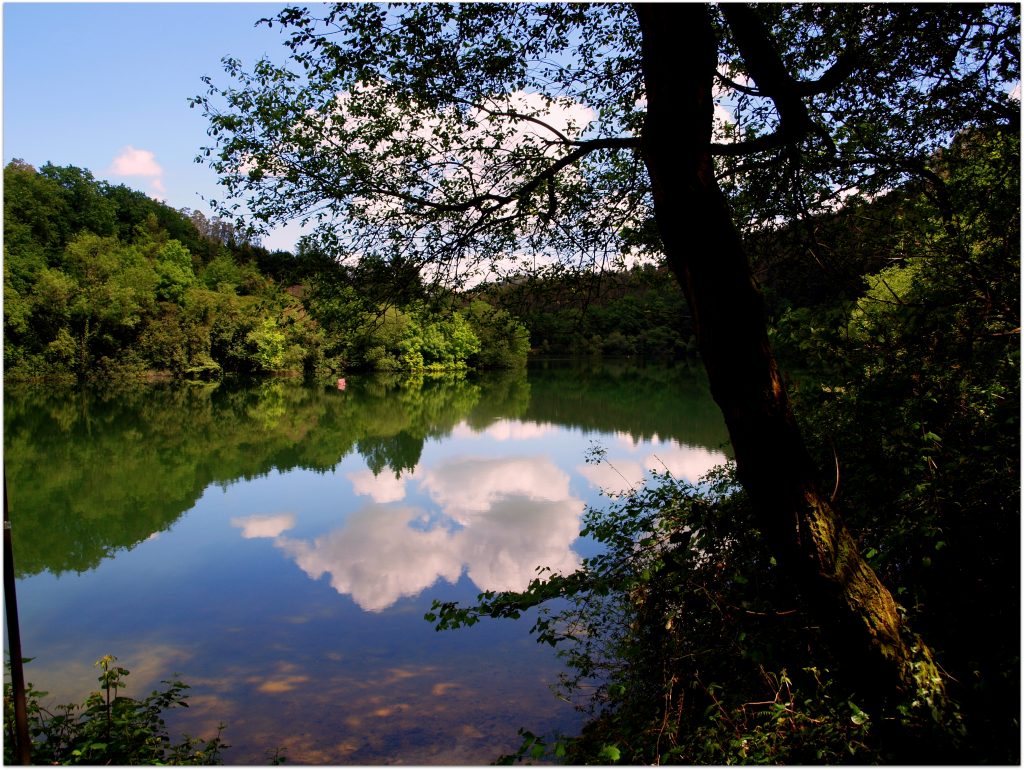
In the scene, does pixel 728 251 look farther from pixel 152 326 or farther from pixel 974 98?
pixel 152 326

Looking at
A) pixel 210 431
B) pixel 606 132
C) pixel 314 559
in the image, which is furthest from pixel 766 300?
pixel 210 431

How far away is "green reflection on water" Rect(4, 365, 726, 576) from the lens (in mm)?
10695

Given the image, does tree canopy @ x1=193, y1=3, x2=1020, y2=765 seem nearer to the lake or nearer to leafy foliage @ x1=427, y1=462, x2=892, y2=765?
leafy foliage @ x1=427, y1=462, x2=892, y2=765

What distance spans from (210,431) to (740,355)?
19.4 m

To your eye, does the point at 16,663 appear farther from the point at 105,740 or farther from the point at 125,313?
the point at 125,313

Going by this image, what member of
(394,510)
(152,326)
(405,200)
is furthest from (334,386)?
(405,200)

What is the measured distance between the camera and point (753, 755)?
2.81 m

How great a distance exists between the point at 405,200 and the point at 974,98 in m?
3.24

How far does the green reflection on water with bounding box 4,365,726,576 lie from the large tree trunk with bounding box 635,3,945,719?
8.57 metres

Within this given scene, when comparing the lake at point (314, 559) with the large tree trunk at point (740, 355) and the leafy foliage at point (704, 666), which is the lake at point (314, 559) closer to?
the leafy foliage at point (704, 666)

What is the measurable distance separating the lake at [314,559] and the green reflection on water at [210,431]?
97 mm

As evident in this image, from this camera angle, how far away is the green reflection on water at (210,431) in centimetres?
1070

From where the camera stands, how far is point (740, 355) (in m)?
2.34

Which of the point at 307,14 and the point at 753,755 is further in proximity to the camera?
the point at 307,14
